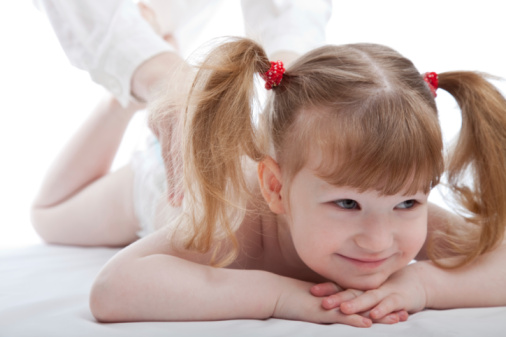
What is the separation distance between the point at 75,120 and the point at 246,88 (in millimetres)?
1504

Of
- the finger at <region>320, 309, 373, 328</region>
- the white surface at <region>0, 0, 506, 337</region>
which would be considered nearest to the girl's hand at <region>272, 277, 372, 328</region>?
the finger at <region>320, 309, 373, 328</region>

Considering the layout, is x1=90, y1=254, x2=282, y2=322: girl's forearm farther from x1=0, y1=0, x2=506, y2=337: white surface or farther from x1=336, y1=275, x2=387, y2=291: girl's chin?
x1=0, y1=0, x2=506, y2=337: white surface

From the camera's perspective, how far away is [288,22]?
1.57 meters

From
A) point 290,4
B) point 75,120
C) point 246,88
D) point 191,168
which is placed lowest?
point 75,120

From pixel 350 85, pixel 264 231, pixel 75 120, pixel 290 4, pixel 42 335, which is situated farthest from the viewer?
pixel 75 120

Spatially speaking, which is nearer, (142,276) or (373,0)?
(142,276)

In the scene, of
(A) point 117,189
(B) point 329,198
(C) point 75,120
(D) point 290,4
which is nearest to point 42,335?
(B) point 329,198

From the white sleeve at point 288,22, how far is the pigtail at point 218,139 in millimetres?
506

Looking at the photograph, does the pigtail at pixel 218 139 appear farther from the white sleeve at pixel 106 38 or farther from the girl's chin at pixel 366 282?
the white sleeve at pixel 106 38

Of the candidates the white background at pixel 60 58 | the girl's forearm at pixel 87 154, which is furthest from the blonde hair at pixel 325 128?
the white background at pixel 60 58

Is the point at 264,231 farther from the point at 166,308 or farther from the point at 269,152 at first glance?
the point at 166,308

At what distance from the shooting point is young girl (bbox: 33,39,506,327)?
94cm

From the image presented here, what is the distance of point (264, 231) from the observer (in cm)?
122

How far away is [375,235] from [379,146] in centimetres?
13
